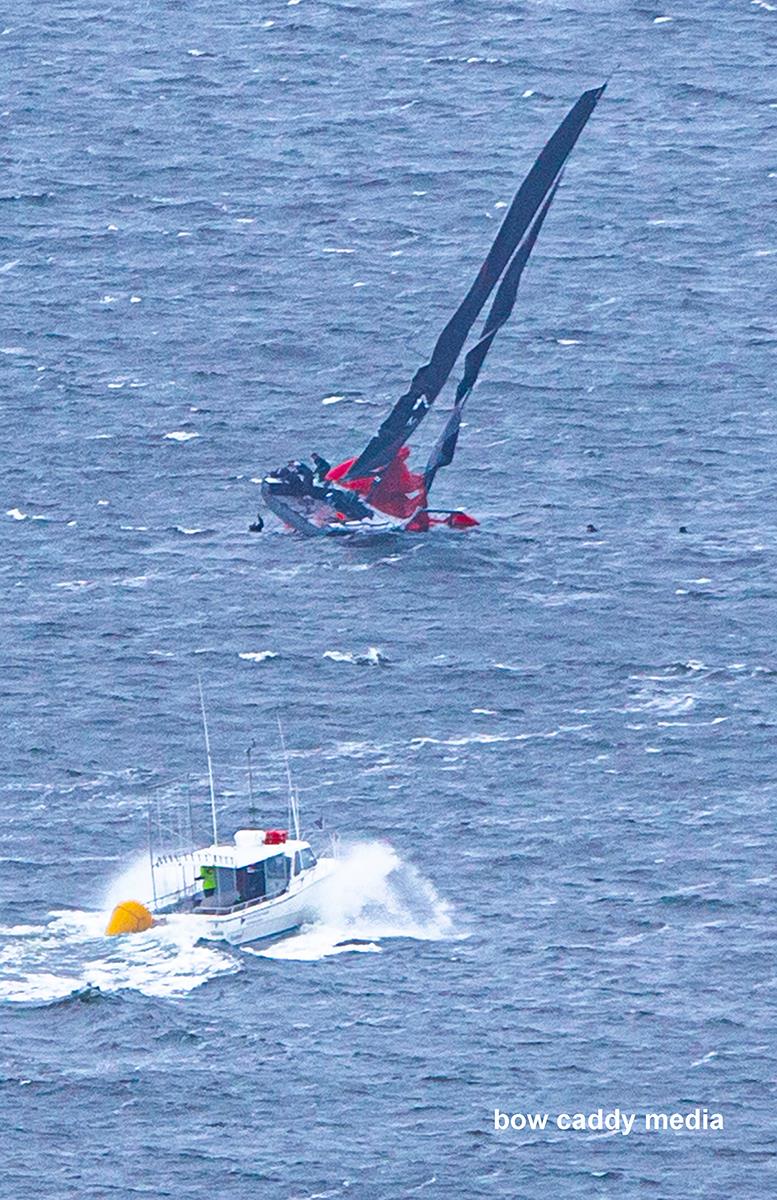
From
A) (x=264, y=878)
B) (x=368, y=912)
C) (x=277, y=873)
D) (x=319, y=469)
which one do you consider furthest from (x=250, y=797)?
(x=319, y=469)

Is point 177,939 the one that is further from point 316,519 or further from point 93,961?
point 316,519

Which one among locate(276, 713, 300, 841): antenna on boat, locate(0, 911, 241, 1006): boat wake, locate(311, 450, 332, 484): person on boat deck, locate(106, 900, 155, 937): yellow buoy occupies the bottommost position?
locate(0, 911, 241, 1006): boat wake

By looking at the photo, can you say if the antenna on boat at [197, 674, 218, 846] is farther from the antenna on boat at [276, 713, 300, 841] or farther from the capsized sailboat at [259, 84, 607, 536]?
the capsized sailboat at [259, 84, 607, 536]

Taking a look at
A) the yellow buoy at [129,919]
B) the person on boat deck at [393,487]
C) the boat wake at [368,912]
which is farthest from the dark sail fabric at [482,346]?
the yellow buoy at [129,919]

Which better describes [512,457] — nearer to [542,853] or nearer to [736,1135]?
[542,853]

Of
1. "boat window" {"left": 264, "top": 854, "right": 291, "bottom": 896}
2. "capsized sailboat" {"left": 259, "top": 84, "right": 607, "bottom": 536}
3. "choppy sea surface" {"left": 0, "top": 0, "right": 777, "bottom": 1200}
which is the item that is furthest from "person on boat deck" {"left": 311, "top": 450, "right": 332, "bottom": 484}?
"boat window" {"left": 264, "top": 854, "right": 291, "bottom": 896}

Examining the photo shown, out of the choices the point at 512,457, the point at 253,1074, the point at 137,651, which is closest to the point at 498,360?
the point at 512,457
